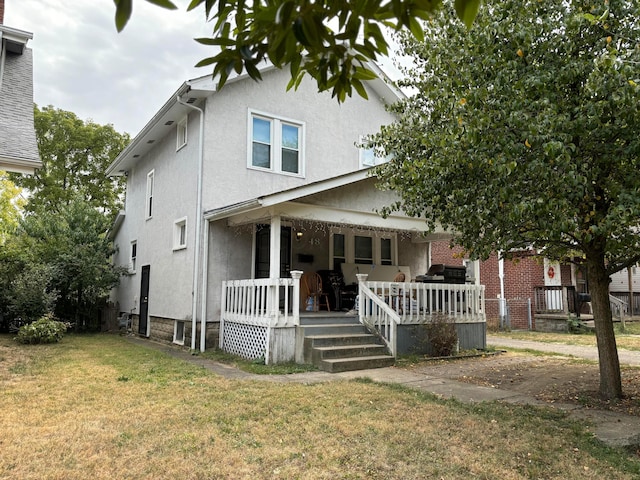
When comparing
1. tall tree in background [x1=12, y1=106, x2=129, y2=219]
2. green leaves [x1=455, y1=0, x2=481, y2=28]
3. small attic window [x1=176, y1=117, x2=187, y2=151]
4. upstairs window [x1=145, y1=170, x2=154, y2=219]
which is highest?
tall tree in background [x1=12, y1=106, x2=129, y2=219]

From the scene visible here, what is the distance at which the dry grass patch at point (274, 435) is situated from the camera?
12.7 feet

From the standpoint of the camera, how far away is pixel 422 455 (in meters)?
4.18

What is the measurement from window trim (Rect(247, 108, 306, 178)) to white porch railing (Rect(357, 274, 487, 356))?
12.7 ft

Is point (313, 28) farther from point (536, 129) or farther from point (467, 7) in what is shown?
point (536, 129)

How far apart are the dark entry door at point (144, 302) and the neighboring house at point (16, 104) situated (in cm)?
635

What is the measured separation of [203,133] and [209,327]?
453 cm

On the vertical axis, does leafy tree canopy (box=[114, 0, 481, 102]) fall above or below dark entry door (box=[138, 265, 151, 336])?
above

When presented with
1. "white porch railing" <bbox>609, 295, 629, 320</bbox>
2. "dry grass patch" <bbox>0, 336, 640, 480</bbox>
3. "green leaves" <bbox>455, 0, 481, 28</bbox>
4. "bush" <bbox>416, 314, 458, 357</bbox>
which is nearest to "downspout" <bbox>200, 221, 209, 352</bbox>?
"dry grass patch" <bbox>0, 336, 640, 480</bbox>

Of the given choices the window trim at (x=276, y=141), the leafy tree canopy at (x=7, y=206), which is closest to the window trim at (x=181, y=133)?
the window trim at (x=276, y=141)

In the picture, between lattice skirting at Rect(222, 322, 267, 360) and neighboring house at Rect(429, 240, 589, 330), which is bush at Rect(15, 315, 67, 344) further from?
neighboring house at Rect(429, 240, 589, 330)

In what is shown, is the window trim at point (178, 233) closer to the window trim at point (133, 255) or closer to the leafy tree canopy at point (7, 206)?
the window trim at point (133, 255)

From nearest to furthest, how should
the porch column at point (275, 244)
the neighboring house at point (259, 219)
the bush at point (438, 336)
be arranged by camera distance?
A: the porch column at point (275, 244) < the neighboring house at point (259, 219) < the bush at point (438, 336)

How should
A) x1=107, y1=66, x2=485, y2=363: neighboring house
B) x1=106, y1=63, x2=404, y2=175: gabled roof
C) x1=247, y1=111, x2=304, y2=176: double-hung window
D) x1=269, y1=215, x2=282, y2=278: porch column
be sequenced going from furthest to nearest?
x1=247, y1=111, x2=304, y2=176: double-hung window < x1=106, y1=63, x2=404, y2=175: gabled roof < x1=107, y1=66, x2=485, y2=363: neighboring house < x1=269, y1=215, x2=282, y2=278: porch column

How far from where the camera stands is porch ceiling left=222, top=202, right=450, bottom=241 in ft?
31.4
